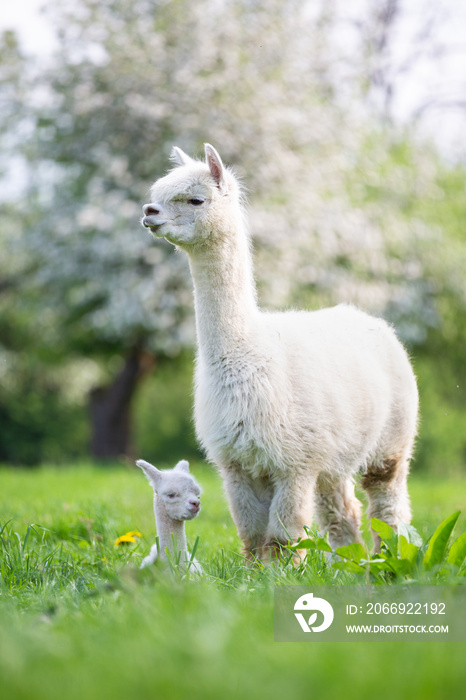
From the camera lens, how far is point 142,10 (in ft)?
43.2

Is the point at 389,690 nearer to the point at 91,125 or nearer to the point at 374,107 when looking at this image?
the point at 91,125

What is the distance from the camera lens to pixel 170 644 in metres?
1.92

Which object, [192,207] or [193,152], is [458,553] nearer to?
[192,207]

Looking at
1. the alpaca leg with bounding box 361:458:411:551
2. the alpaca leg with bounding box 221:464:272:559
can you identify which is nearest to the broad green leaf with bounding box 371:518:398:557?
the alpaca leg with bounding box 221:464:272:559

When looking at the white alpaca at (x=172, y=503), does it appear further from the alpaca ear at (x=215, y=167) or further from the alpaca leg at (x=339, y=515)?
the alpaca ear at (x=215, y=167)

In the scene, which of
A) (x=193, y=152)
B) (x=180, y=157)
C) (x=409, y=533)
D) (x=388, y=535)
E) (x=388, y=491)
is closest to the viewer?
(x=388, y=535)

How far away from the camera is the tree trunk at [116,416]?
1479cm

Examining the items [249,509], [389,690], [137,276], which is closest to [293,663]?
[389,690]

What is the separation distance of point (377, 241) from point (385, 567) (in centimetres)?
1066

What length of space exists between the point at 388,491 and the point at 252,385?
1498 mm

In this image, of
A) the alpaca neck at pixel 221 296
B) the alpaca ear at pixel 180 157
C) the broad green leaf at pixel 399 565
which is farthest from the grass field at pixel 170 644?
the alpaca ear at pixel 180 157

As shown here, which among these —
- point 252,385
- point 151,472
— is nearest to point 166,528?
point 151,472

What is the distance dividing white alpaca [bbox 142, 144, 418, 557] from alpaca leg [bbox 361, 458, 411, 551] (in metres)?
0.60

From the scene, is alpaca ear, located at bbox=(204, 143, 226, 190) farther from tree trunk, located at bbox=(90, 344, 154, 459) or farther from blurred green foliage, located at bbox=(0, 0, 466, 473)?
tree trunk, located at bbox=(90, 344, 154, 459)
